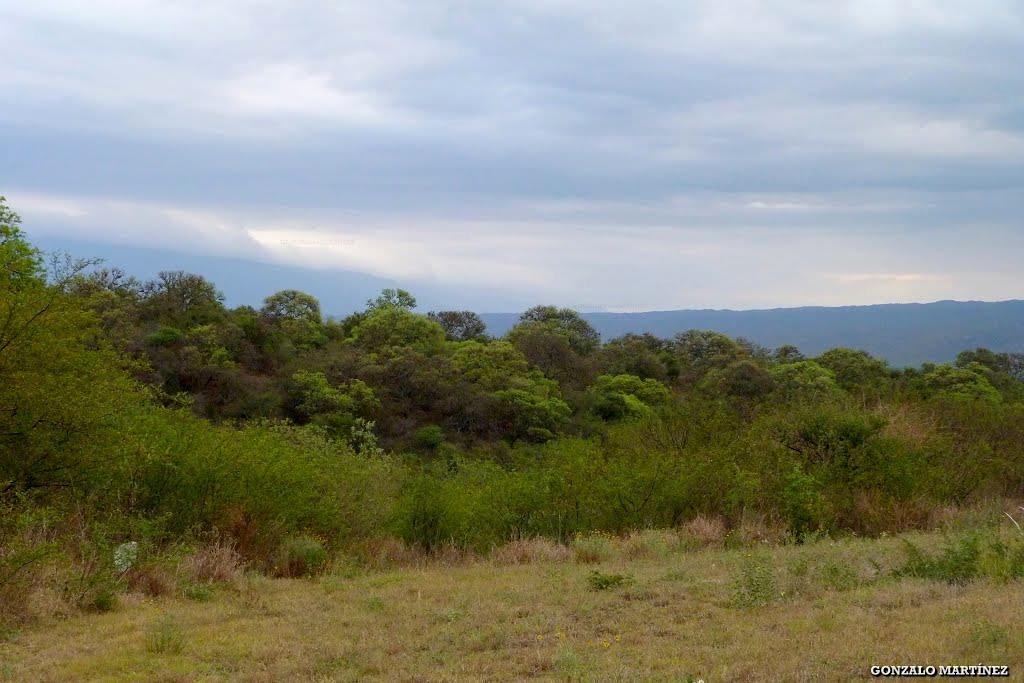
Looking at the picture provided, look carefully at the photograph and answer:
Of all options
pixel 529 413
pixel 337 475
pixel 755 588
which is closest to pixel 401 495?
pixel 337 475

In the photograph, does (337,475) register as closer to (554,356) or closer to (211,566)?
(211,566)

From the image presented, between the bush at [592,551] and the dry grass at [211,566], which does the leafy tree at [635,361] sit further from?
the dry grass at [211,566]

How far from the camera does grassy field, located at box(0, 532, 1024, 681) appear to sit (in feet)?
20.2

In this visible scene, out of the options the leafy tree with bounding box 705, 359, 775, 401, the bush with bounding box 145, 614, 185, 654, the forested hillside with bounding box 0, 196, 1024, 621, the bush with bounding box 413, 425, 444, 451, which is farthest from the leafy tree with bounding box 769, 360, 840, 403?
the bush with bounding box 145, 614, 185, 654

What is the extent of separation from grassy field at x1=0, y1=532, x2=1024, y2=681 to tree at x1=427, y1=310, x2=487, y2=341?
54.9 m

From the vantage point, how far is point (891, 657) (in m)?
5.86

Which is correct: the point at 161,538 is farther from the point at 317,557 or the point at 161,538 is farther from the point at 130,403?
the point at 130,403

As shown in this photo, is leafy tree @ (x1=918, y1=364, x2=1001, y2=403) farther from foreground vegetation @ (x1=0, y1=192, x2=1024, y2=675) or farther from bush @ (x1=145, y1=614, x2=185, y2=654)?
bush @ (x1=145, y1=614, x2=185, y2=654)

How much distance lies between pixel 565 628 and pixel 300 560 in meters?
5.44

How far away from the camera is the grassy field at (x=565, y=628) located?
6.17 metres

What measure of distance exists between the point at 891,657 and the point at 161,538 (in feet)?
29.7

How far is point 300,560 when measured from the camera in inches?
466

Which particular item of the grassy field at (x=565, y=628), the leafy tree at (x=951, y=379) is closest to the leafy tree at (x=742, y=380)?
the leafy tree at (x=951, y=379)

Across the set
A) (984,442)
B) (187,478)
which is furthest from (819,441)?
(187,478)
